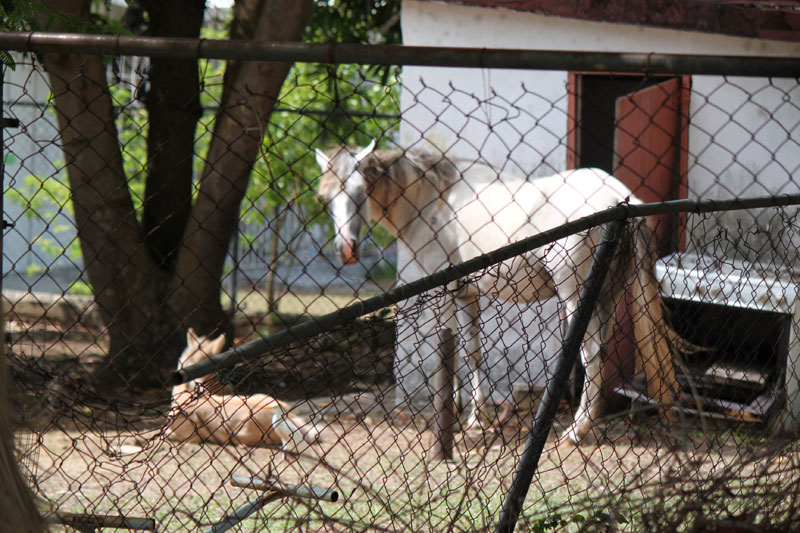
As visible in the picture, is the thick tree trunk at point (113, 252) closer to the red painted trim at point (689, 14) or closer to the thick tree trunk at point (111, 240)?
the thick tree trunk at point (111, 240)

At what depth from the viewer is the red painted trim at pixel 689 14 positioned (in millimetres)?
5844

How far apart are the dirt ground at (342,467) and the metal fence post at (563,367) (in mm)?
78

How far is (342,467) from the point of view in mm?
2771

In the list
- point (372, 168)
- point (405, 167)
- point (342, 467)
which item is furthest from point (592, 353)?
point (342, 467)

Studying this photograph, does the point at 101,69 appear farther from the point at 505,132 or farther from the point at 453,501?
the point at 453,501


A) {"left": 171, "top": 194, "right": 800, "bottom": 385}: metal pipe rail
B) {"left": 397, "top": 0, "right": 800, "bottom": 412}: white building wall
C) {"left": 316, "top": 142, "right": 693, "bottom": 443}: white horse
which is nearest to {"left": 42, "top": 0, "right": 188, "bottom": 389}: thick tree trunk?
{"left": 316, "top": 142, "right": 693, "bottom": 443}: white horse

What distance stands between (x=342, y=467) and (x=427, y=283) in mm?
688

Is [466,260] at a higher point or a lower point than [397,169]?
lower

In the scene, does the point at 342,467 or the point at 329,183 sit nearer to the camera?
the point at 342,467

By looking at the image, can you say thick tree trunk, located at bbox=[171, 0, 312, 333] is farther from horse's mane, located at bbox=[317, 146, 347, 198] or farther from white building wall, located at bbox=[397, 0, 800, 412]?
white building wall, located at bbox=[397, 0, 800, 412]

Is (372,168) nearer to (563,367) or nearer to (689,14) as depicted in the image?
(689,14)

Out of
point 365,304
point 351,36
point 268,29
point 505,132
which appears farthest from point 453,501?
point 351,36

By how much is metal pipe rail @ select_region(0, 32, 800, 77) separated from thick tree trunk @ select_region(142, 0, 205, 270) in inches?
184

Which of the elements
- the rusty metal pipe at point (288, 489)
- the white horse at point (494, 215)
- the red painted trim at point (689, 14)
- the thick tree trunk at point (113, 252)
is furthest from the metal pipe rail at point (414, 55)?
the red painted trim at point (689, 14)
